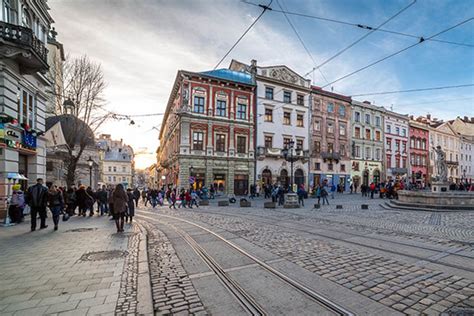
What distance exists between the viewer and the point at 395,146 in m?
49.2

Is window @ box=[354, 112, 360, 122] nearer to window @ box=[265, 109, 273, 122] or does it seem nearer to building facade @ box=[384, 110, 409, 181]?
building facade @ box=[384, 110, 409, 181]

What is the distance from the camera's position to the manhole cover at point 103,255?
18.3ft

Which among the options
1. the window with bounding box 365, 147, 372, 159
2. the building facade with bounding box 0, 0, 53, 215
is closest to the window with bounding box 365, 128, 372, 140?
the window with bounding box 365, 147, 372, 159

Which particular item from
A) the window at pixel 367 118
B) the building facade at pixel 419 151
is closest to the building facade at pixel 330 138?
the window at pixel 367 118

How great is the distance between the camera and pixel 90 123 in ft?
67.2

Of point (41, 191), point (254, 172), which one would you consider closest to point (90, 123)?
point (41, 191)

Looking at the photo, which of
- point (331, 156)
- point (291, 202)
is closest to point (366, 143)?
point (331, 156)

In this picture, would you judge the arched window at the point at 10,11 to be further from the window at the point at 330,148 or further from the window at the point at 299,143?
the window at the point at 330,148

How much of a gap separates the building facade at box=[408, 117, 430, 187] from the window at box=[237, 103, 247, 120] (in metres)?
38.6

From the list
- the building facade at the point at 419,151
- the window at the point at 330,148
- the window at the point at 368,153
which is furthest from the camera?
the building facade at the point at 419,151

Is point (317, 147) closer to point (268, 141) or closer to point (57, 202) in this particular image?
point (268, 141)

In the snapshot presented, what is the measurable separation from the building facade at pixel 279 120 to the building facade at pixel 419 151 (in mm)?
28676

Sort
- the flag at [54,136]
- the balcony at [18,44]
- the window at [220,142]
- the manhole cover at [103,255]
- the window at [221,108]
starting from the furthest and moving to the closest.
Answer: the window at [221,108] < the window at [220,142] < the flag at [54,136] < the balcony at [18,44] < the manhole cover at [103,255]

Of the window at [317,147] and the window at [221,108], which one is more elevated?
the window at [221,108]
